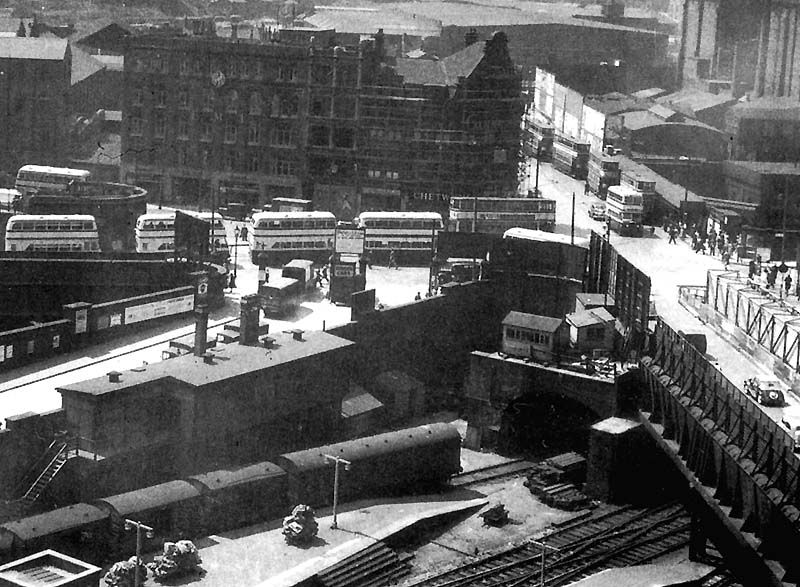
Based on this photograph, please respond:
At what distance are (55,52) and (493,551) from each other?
60.6 m

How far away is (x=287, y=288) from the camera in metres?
75.1

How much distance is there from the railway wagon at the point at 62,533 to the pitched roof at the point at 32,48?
59141mm

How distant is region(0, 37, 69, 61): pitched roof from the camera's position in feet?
349

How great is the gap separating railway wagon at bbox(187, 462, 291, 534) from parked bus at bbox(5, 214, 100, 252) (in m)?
28.4

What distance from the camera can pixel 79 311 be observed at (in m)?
68.1

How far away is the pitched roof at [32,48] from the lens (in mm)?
106438

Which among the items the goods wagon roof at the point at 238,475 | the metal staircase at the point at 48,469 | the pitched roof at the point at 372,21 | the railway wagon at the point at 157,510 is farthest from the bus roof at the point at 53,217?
the pitched roof at the point at 372,21

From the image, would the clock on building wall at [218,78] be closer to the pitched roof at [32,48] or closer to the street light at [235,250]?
the street light at [235,250]

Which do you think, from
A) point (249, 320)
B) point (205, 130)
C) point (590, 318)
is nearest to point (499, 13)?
point (205, 130)

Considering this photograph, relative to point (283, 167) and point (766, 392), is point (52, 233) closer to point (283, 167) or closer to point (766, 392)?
point (283, 167)

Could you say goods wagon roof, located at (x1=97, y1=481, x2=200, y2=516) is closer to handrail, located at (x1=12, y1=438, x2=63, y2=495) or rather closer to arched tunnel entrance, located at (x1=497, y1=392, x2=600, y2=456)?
handrail, located at (x1=12, y1=438, x2=63, y2=495)

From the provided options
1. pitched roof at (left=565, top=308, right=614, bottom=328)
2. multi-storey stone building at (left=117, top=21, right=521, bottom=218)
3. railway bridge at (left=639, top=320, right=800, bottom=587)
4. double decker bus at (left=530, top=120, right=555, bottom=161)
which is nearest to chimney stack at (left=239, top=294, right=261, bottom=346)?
pitched roof at (left=565, top=308, right=614, bottom=328)

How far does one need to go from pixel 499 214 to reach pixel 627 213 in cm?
748

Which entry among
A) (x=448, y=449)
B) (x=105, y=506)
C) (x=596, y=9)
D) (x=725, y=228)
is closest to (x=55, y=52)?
(x=725, y=228)
